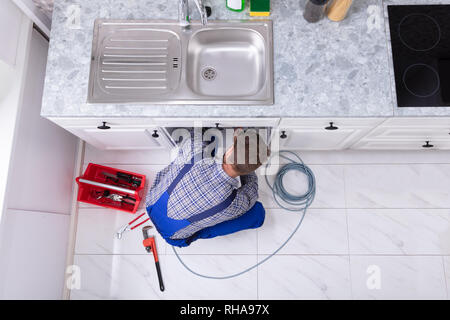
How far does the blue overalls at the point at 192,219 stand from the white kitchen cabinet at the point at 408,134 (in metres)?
0.85

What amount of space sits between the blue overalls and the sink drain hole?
0.51 m

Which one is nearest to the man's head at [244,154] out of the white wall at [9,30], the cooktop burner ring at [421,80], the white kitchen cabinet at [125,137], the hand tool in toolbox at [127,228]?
the white kitchen cabinet at [125,137]

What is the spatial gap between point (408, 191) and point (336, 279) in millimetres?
847

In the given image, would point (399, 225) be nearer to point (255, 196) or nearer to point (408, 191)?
point (408, 191)

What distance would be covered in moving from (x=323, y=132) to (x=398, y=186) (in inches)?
37.1

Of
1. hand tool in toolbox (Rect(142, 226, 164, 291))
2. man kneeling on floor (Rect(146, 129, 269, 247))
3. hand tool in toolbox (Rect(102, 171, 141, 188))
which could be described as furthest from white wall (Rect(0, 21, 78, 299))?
man kneeling on floor (Rect(146, 129, 269, 247))

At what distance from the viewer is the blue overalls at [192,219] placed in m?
1.44

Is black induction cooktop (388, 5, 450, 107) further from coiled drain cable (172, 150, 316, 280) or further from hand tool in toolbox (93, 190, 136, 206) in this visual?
hand tool in toolbox (93, 190, 136, 206)

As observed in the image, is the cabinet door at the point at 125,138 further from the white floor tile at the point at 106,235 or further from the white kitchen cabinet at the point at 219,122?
the white floor tile at the point at 106,235

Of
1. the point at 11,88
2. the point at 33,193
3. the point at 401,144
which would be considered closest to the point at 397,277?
the point at 401,144

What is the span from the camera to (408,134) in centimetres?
172

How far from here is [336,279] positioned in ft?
6.79

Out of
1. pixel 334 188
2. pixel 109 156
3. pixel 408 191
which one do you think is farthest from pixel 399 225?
pixel 109 156

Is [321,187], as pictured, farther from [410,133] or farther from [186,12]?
[186,12]
